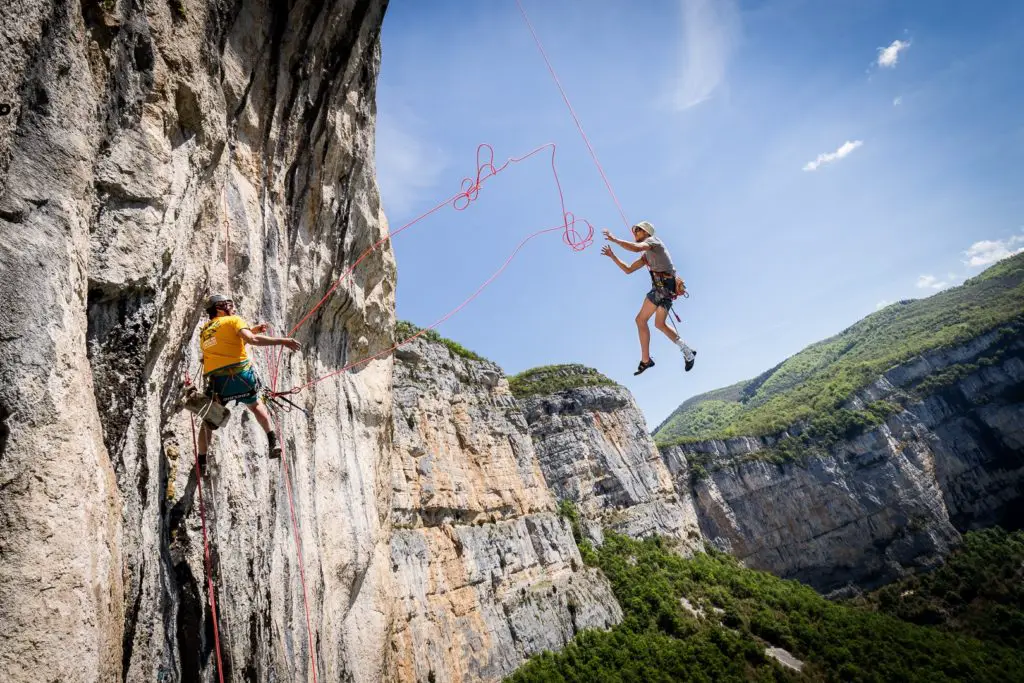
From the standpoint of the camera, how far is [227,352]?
466cm

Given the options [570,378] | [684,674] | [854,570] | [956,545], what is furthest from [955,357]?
[684,674]

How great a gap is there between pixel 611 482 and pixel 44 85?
44.9m

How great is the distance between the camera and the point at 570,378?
167 ft

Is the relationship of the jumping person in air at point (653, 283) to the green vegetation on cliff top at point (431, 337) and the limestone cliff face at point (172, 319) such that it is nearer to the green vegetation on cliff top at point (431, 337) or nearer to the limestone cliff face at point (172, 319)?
the limestone cliff face at point (172, 319)

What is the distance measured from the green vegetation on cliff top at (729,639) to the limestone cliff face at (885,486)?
569 inches

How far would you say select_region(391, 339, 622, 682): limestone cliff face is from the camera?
21078mm

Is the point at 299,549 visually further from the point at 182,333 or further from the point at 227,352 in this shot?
the point at 182,333

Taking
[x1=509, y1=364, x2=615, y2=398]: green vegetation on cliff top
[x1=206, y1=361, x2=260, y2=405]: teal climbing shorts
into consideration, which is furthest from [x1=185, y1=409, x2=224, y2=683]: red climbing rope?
[x1=509, y1=364, x2=615, y2=398]: green vegetation on cliff top

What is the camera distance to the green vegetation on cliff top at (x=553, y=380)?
48.5m

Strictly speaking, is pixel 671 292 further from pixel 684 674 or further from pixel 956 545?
pixel 956 545

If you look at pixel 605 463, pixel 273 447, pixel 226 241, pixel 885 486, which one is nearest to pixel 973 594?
pixel 885 486

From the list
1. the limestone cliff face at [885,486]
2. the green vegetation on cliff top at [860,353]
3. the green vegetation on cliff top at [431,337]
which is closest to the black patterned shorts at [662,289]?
the green vegetation on cliff top at [431,337]

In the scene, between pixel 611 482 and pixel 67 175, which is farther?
pixel 611 482

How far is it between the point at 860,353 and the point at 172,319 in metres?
113
